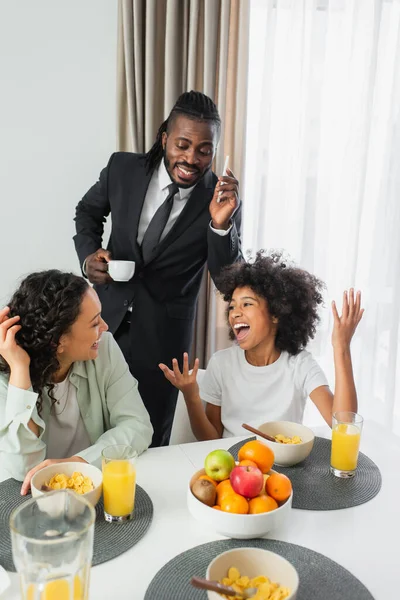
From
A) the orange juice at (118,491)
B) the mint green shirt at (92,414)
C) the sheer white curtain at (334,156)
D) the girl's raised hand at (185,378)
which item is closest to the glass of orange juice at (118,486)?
the orange juice at (118,491)

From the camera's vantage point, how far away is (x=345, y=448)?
1.29m

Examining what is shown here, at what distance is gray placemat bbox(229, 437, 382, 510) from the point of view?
46.4 inches

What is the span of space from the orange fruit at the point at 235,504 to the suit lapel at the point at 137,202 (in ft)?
4.01

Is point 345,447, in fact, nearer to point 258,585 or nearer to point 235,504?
point 235,504

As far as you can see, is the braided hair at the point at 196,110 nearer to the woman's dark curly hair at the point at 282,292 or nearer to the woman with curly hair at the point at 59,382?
the woman's dark curly hair at the point at 282,292

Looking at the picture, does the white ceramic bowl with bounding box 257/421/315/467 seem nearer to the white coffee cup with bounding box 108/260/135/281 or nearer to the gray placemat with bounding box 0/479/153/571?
the gray placemat with bounding box 0/479/153/571

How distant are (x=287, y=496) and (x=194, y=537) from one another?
0.20 metres

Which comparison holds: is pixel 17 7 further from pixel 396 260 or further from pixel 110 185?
pixel 396 260

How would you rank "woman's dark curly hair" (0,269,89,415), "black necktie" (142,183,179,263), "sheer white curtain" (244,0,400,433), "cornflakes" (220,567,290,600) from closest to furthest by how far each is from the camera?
"cornflakes" (220,567,290,600)
"woman's dark curly hair" (0,269,89,415)
"black necktie" (142,183,179,263)
"sheer white curtain" (244,0,400,433)

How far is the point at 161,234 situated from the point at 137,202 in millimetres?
161

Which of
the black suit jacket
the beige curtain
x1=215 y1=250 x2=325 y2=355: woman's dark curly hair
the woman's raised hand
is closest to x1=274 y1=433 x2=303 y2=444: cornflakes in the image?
x1=215 y1=250 x2=325 y2=355: woman's dark curly hair

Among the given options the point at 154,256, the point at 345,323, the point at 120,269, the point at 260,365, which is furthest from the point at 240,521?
the point at 154,256

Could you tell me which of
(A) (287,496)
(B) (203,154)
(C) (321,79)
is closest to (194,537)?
(A) (287,496)

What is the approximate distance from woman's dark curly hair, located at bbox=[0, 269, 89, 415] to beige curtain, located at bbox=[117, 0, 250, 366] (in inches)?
54.2
